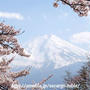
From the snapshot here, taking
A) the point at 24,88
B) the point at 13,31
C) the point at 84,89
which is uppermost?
the point at 13,31

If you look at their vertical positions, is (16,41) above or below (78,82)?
above

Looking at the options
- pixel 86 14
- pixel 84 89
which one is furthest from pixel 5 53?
pixel 84 89

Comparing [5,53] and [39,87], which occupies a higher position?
[5,53]

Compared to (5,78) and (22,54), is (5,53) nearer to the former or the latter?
(22,54)

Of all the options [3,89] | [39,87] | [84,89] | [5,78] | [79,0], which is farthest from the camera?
[84,89]

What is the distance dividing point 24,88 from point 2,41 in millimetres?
2423

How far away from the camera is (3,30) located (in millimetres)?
14109

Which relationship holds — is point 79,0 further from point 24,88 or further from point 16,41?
point 24,88

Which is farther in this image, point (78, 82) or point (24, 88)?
point (78, 82)

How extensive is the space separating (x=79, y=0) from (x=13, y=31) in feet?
23.0

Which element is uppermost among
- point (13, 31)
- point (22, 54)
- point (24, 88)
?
point (13, 31)

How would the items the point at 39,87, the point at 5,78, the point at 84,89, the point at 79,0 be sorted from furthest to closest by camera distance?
the point at 84,89
the point at 39,87
the point at 5,78
the point at 79,0

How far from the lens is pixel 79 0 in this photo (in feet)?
25.6

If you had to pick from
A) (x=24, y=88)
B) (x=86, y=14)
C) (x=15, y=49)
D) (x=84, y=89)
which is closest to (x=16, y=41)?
(x=15, y=49)
